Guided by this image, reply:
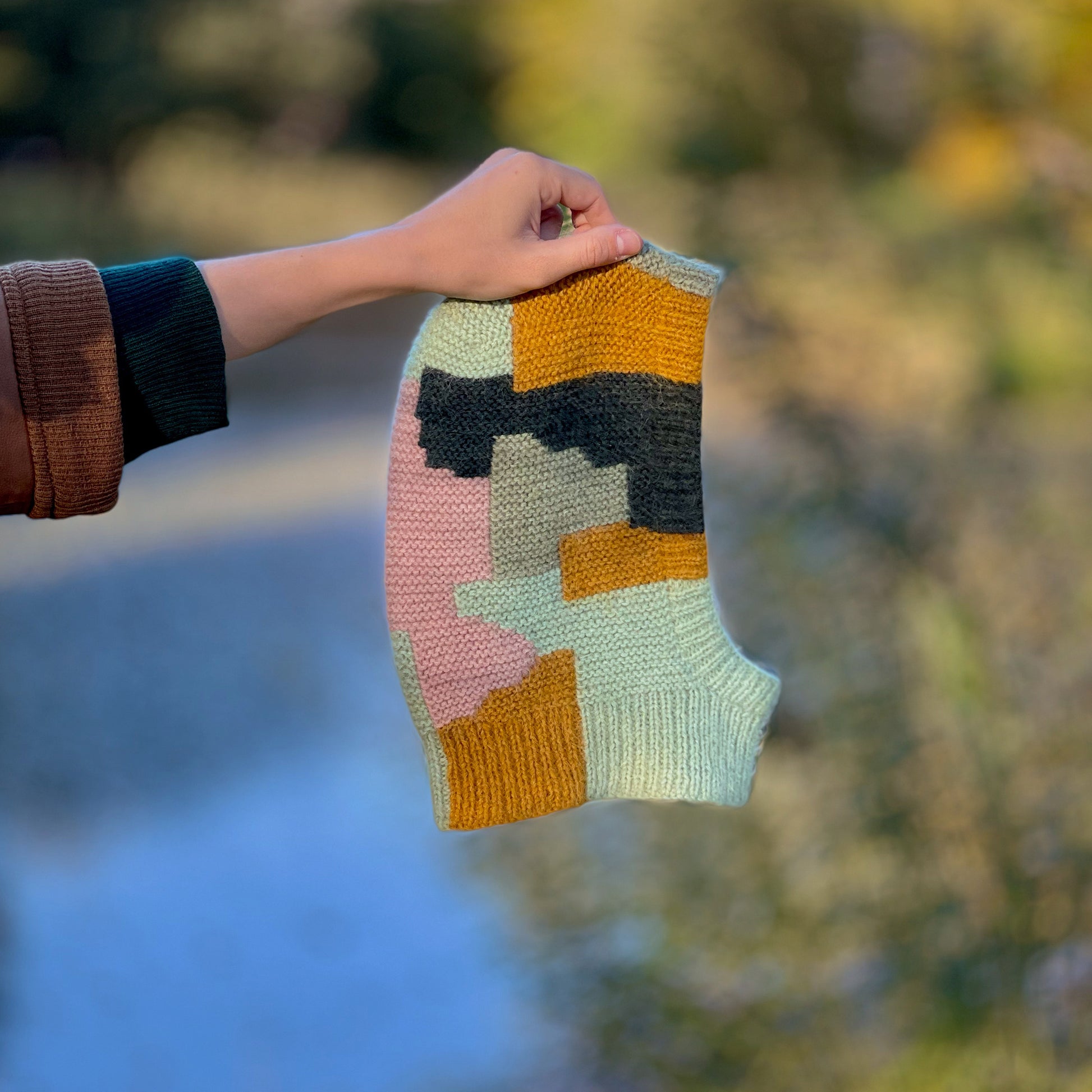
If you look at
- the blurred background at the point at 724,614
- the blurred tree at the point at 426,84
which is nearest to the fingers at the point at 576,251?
the blurred background at the point at 724,614

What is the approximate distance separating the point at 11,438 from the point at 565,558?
1.13 ft

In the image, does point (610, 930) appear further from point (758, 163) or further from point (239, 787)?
point (758, 163)

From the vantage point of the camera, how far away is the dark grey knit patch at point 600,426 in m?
0.78

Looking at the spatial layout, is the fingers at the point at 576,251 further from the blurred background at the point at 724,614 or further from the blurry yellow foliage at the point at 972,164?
the blurry yellow foliage at the point at 972,164

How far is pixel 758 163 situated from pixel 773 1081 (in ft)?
5.71

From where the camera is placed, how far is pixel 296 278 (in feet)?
2.49

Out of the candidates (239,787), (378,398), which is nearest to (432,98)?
(378,398)

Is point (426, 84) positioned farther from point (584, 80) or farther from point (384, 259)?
point (384, 259)

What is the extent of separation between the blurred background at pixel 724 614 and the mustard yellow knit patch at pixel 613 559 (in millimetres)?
903

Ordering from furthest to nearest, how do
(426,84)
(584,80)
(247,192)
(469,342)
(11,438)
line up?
1. (426,84)
2. (247,192)
3. (584,80)
4. (469,342)
5. (11,438)

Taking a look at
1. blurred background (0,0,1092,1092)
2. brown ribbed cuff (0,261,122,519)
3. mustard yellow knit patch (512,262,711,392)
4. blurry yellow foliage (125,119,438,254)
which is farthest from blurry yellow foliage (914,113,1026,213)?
brown ribbed cuff (0,261,122,519)

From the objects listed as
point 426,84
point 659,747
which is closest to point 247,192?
point 426,84

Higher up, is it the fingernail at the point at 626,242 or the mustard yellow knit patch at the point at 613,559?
the fingernail at the point at 626,242

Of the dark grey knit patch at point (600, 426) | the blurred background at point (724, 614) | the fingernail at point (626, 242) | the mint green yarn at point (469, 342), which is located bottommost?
the blurred background at point (724, 614)
